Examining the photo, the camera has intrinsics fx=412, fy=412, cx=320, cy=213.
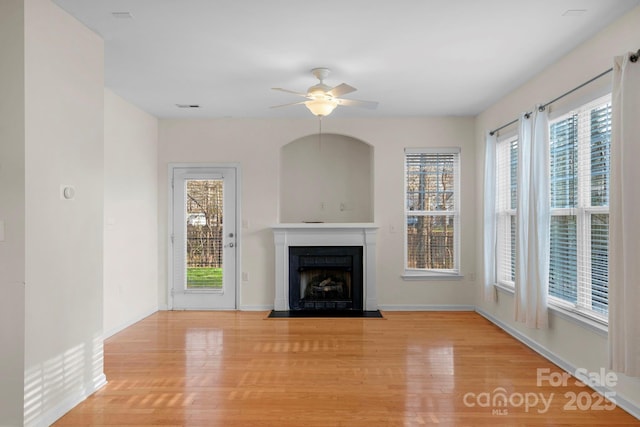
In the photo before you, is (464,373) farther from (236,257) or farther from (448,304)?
(236,257)

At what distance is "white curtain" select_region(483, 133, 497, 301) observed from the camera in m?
4.90

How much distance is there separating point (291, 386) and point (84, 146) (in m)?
2.34

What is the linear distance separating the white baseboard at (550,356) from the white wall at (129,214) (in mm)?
4376

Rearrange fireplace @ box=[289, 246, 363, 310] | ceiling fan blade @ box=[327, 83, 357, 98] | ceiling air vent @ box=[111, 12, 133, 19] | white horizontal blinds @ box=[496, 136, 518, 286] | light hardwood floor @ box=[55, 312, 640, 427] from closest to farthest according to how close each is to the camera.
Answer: light hardwood floor @ box=[55, 312, 640, 427], ceiling air vent @ box=[111, 12, 133, 19], ceiling fan blade @ box=[327, 83, 357, 98], white horizontal blinds @ box=[496, 136, 518, 286], fireplace @ box=[289, 246, 363, 310]

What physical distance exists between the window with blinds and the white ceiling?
0.66m

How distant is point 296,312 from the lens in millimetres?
5520

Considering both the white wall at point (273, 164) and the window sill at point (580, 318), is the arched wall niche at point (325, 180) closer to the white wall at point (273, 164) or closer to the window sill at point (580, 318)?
the white wall at point (273, 164)

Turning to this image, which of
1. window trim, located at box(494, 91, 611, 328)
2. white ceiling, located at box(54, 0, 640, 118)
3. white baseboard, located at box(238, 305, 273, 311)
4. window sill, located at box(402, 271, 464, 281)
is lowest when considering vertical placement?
white baseboard, located at box(238, 305, 273, 311)

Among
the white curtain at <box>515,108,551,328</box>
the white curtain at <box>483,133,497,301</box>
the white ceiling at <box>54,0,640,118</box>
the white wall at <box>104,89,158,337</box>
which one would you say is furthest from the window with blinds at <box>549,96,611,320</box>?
the white wall at <box>104,89,158,337</box>

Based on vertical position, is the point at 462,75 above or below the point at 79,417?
above

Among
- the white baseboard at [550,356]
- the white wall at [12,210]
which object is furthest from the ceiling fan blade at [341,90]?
the white baseboard at [550,356]

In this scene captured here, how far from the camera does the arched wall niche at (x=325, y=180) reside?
245 inches

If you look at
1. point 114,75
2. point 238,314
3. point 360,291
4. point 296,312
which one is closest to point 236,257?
point 238,314

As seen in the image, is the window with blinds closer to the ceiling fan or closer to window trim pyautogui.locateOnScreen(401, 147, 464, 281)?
the ceiling fan
